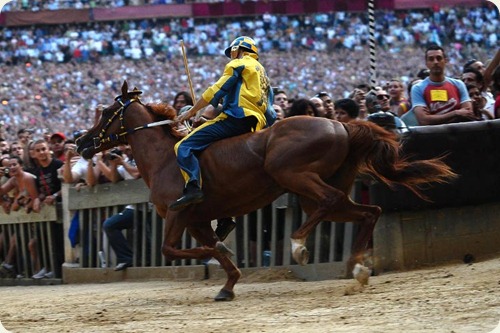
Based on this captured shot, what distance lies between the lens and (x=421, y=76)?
50.0ft

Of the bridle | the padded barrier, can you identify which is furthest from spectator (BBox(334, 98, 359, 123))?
the bridle

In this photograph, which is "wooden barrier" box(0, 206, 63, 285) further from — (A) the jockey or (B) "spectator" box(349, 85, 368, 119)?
(A) the jockey

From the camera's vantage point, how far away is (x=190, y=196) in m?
10.6

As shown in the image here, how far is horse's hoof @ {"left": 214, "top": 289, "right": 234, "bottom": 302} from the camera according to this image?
34.8 ft

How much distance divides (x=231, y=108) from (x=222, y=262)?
4.98 ft

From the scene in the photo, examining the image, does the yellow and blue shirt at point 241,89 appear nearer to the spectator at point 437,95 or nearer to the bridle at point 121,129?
the bridle at point 121,129

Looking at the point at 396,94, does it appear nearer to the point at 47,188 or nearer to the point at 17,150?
the point at 47,188

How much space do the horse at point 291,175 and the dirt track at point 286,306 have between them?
0.51m

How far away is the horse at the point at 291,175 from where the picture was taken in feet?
34.1

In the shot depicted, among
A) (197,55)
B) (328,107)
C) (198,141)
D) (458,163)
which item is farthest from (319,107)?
(197,55)

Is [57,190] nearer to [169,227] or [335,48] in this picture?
[169,227]

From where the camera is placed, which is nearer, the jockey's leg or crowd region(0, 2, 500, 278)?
the jockey's leg

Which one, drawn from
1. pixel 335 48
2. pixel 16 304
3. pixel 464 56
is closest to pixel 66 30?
pixel 335 48

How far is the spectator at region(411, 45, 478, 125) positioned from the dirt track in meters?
1.86
